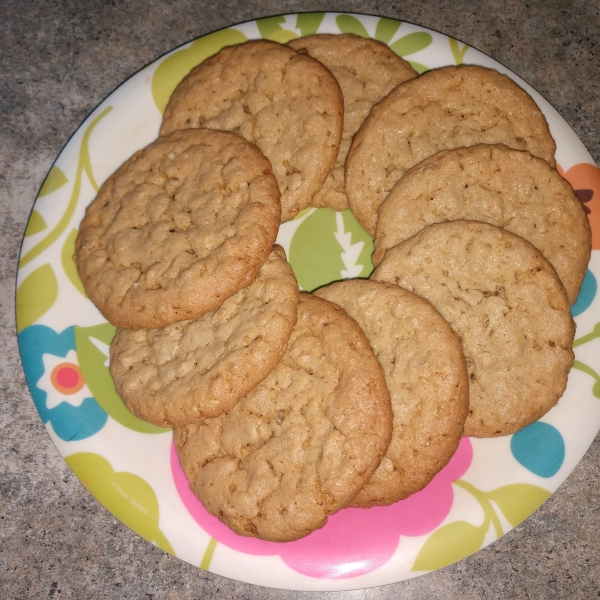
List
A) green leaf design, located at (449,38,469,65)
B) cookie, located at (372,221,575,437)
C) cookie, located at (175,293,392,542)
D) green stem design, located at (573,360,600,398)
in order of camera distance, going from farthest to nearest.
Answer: green leaf design, located at (449,38,469,65)
green stem design, located at (573,360,600,398)
cookie, located at (372,221,575,437)
cookie, located at (175,293,392,542)

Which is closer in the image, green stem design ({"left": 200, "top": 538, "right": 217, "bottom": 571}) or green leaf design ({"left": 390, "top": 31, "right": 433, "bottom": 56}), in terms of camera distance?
green stem design ({"left": 200, "top": 538, "right": 217, "bottom": 571})

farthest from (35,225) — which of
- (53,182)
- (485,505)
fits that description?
(485,505)

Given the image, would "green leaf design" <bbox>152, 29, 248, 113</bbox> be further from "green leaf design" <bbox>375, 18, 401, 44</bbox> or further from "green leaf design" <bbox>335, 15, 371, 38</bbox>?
"green leaf design" <bbox>375, 18, 401, 44</bbox>

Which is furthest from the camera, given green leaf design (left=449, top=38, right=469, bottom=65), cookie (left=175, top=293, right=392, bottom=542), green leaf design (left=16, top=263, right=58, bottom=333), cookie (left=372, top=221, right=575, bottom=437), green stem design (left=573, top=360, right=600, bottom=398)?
green leaf design (left=449, top=38, right=469, bottom=65)

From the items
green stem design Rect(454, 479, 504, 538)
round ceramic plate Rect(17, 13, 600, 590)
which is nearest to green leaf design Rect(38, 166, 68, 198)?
round ceramic plate Rect(17, 13, 600, 590)

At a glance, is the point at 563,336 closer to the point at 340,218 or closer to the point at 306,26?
the point at 340,218

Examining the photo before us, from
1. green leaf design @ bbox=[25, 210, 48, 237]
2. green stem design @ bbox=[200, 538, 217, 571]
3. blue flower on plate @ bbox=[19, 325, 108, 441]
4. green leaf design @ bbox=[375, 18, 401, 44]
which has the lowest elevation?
green stem design @ bbox=[200, 538, 217, 571]

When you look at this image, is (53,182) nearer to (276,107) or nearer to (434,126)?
(276,107)

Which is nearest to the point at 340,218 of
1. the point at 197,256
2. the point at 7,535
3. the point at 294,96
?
the point at 294,96
